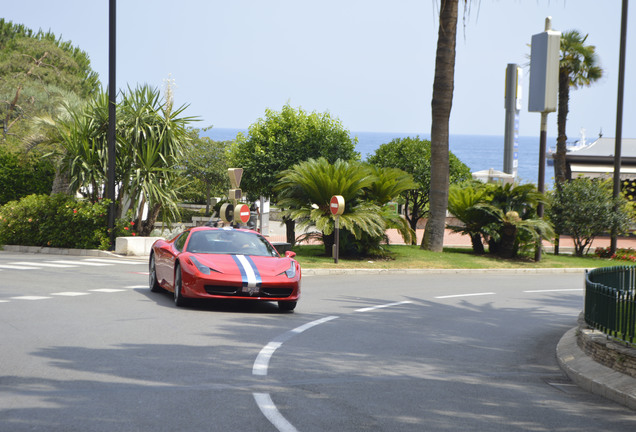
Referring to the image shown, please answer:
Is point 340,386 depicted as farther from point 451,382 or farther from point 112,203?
point 112,203

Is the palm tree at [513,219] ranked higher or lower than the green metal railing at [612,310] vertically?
higher

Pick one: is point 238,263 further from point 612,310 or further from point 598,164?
point 598,164

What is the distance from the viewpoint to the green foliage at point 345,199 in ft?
75.3

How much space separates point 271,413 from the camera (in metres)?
6.02

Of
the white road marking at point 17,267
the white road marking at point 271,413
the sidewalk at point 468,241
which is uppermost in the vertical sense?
the sidewalk at point 468,241

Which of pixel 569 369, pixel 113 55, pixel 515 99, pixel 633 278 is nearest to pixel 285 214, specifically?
pixel 113 55

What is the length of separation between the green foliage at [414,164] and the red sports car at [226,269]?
22.9 metres

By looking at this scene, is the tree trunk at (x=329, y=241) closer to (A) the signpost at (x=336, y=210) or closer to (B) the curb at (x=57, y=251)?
(A) the signpost at (x=336, y=210)

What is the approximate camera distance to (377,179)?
79.4 ft

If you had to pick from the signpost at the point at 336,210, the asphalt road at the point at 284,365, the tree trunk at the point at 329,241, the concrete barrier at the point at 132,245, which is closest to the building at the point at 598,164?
the tree trunk at the point at 329,241

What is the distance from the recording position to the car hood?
1219 cm

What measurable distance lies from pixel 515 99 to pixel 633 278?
41671 mm

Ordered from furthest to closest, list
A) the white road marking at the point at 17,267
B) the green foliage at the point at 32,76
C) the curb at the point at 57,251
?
1. the green foliage at the point at 32,76
2. the curb at the point at 57,251
3. the white road marking at the point at 17,267

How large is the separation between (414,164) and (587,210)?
9.63m
